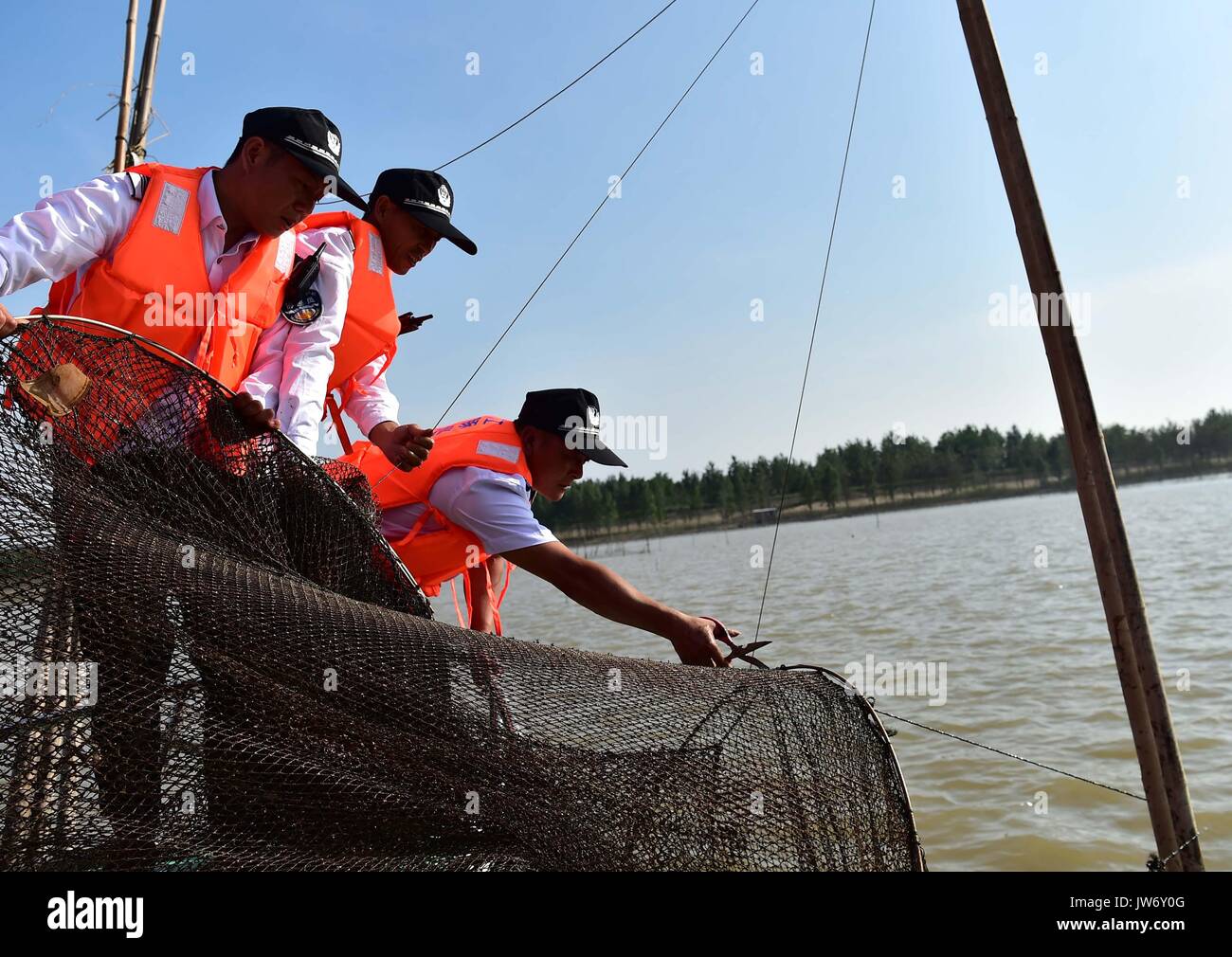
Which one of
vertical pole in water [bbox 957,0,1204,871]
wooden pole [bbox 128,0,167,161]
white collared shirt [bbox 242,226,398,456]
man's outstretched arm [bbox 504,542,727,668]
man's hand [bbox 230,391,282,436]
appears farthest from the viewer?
wooden pole [bbox 128,0,167,161]

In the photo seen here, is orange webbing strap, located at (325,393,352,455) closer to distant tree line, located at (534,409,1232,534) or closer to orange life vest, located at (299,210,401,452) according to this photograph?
orange life vest, located at (299,210,401,452)

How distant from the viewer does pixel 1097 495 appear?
4812 mm

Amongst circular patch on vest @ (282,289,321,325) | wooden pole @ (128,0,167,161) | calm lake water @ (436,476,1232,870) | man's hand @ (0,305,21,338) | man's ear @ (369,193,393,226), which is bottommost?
calm lake water @ (436,476,1232,870)

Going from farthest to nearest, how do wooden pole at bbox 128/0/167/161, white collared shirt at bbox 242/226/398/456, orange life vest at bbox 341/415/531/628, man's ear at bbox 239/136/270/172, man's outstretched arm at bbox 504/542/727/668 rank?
wooden pole at bbox 128/0/167/161
orange life vest at bbox 341/415/531/628
man's outstretched arm at bbox 504/542/727/668
white collared shirt at bbox 242/226/398/456
man's ear at bbox 239/136/270/172

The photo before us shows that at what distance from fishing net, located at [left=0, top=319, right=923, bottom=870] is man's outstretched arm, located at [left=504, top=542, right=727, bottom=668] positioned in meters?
0.29

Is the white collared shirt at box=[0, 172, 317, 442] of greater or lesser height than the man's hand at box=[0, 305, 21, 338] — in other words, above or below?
above

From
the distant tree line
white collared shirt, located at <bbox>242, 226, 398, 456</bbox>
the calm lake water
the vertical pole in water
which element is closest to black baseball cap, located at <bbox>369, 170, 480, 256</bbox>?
white collared shirt, located at <bbox>242, 226, 398, 456</bbox>

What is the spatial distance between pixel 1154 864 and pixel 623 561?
172 ft

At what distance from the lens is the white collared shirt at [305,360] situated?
3.27 meters

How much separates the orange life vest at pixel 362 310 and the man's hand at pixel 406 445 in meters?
0.34

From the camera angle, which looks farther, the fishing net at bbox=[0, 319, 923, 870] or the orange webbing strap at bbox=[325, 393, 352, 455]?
the orange webbing strap at bbox=[325, 393, 352, 455]

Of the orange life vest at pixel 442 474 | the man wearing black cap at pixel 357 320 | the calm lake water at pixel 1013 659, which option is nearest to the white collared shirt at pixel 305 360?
the man wearing black cap at pixel 357 320

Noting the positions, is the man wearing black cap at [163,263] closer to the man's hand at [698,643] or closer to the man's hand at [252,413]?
the man's hand at [252,413]

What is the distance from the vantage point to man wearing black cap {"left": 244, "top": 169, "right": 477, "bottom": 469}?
3.33 meters
